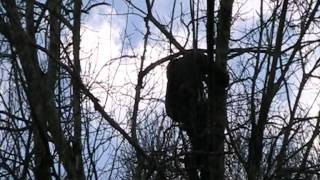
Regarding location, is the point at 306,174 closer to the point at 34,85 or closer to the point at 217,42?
the point at 217,42

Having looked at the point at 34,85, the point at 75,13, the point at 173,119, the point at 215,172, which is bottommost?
the point at 215,172

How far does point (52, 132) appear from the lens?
3.54m

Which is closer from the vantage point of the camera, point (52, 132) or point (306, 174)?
point (52, 132)

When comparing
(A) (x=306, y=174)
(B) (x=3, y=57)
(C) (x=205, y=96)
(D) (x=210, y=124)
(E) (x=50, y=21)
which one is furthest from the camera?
(B) (x=3, y=57)

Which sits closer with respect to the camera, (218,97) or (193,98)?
(218,97)

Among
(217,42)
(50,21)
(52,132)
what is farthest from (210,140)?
(50,21)

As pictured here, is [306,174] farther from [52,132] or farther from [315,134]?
[52,132]

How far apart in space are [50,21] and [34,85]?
1657mm

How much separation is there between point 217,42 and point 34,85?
135 centimetres

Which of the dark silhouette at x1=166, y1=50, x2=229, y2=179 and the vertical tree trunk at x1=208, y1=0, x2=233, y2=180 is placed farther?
the dark silhouette at x1=166, y1=50, x2=229, y2=179

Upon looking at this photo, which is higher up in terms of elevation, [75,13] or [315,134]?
[75,13]

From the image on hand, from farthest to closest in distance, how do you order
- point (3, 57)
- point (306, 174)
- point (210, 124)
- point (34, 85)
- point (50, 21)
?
point (3, 57), point (50, 21), point (306, 174), point (210, 124), point (34, 85)

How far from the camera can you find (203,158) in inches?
151

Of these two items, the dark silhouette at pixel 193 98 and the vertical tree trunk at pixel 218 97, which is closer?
the vertical tree trunk at pixel 218 97
